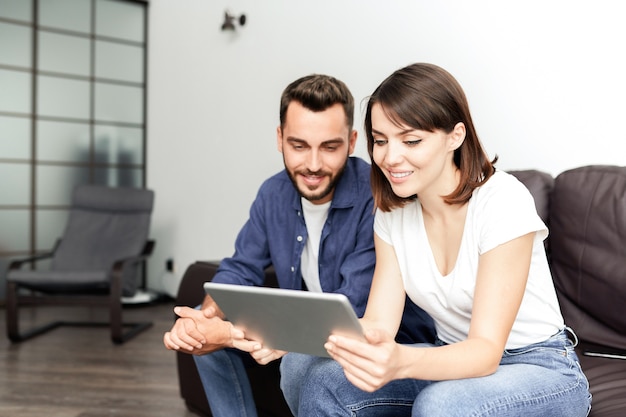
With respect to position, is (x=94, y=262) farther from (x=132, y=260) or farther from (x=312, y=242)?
(x=312, y=242)

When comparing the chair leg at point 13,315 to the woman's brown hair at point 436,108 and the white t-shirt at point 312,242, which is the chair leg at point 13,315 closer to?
the white t-shirt at point 312,242

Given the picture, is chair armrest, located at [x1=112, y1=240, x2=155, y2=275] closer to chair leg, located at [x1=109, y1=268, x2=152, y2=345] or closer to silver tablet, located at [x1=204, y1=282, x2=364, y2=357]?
chair leg, located at [x1=109, y1=268, x2=152, y2=345]

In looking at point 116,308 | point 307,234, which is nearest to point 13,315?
point 116,308

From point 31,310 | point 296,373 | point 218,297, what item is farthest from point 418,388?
point 31,310

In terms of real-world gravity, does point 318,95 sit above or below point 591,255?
above

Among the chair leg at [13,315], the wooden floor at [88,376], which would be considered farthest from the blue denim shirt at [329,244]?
the chair leg at [13,315]

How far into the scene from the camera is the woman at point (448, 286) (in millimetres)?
1052

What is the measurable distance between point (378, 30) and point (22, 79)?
2.86 m

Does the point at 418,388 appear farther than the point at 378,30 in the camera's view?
No

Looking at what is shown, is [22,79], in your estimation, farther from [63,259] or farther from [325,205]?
[325,205]

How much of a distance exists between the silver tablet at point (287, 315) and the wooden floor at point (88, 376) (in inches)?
47.7

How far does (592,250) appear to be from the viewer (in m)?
1.59

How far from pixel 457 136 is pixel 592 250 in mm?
635

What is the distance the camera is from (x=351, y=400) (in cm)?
120
